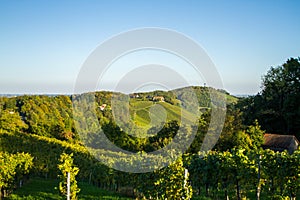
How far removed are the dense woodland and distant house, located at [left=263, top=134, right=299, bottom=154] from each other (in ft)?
→ 5.77

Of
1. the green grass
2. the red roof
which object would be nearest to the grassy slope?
the red roof

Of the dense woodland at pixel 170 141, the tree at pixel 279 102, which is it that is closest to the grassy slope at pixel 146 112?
the dense woodland at pixel 170 141

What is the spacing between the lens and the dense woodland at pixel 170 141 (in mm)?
12070

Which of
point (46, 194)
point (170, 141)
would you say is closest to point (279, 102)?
point (170, 141)

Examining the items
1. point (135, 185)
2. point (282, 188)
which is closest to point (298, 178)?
point (282, 188)

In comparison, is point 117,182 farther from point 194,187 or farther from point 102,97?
point 102,97

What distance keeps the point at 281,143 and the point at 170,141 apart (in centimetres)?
941

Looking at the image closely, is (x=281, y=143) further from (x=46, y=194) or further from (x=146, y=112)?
(x=46, y=194)

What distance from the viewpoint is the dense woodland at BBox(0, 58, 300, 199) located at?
12.1 m

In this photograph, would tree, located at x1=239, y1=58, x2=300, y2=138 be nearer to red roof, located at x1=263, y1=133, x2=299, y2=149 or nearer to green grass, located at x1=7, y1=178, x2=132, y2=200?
red roof, located at x1=263, y1=133, x2=299, y2=149

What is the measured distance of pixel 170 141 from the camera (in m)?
25.0

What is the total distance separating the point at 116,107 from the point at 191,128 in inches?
236

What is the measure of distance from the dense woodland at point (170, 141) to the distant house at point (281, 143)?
5.77 feet

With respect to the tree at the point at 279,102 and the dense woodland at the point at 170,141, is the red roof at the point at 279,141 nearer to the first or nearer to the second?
the dense woodland at the point at 170,141
